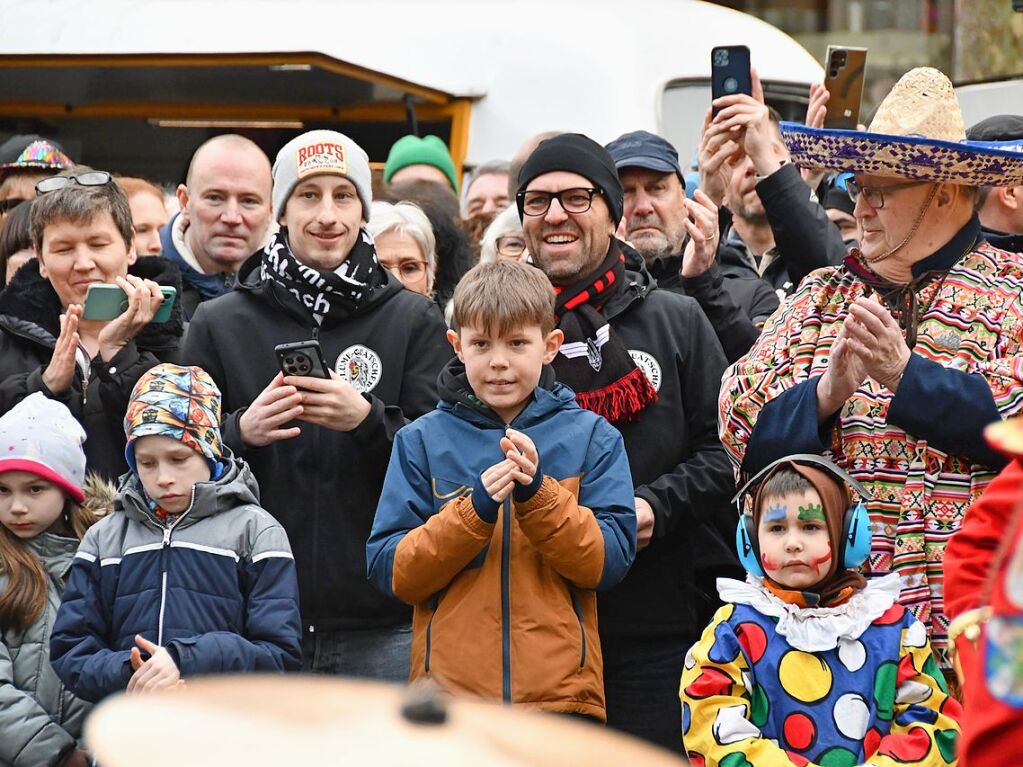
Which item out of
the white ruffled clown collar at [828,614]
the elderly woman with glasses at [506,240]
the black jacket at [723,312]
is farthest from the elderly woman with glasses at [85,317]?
the white ruffled clown collar at [828,614]

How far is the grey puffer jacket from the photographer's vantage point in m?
4.51

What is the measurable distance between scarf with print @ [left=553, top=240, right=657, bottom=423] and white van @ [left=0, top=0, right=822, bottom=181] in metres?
A: 4.46

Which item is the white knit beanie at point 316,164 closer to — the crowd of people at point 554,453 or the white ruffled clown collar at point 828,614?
the crowd of people at point 554,453

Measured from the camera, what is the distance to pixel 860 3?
2556cm

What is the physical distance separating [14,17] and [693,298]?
5.95 meters

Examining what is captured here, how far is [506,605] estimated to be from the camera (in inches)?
164

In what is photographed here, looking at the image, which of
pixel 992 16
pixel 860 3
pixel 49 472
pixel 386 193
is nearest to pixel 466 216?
pixel 386 193

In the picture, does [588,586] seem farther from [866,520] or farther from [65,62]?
[65,62]

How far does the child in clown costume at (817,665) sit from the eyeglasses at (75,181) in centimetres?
278

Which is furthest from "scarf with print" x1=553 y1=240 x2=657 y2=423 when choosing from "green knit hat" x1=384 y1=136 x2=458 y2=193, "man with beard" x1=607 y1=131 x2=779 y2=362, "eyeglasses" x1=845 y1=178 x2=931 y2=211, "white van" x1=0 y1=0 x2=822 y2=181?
"white van" x1=0 y1=0 x2=822 y2=181

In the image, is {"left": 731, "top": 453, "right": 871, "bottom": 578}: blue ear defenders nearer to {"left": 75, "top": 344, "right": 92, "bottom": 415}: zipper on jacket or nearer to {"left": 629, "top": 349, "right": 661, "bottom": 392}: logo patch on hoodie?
{"left": 629, "top": 349, "right": 661, "bottom": 392}: logo patch on hoodie

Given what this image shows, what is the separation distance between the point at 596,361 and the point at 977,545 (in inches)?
78.8

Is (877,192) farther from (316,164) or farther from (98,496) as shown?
(98,496)

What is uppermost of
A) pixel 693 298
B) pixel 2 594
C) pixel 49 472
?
pixel 693 298
